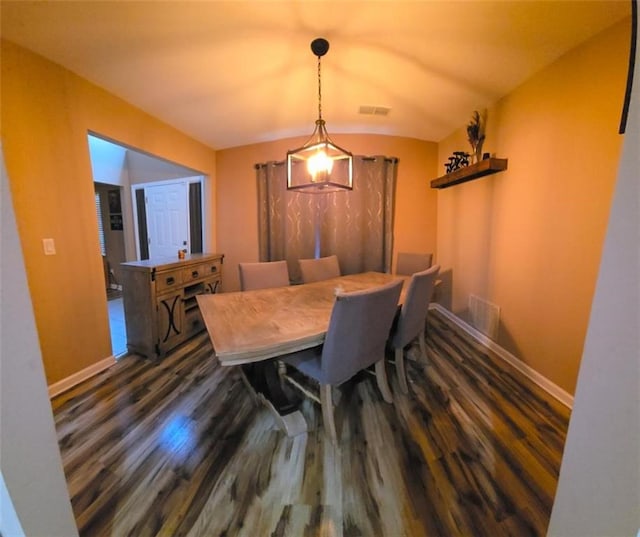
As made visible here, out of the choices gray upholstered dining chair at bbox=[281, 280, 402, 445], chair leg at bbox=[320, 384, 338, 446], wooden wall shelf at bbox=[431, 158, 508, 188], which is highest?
wooden wall shelf at bbox=[431, 158, 508, 188]

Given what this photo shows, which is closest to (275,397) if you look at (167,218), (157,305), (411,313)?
(411,313)

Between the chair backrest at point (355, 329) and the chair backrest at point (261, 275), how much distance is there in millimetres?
1264

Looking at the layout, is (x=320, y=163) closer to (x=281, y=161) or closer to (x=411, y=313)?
(x=411, y=313)

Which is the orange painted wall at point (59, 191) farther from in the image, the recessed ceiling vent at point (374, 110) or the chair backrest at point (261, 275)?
the recessed ceiling vent at point (374, 110)

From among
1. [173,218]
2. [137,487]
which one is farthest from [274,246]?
[137,487]

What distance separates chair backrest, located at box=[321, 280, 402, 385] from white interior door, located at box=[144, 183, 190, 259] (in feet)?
11.9

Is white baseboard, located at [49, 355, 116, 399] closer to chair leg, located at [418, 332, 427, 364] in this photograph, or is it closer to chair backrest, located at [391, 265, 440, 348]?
chair backrest, located at [391, 265, 440, 348]

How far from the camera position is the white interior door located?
165 inches

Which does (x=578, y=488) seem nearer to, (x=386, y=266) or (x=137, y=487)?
(x=137, y=487)

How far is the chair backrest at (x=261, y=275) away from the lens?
2445 millimetres

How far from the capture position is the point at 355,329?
4.74ft

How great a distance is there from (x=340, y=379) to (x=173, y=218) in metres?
4.08

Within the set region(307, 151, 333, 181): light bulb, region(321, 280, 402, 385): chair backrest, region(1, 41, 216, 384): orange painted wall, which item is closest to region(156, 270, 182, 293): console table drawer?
region(1, 41, 216, 384): orange painted wall

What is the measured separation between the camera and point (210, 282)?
3.36 meters
